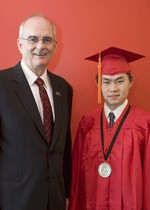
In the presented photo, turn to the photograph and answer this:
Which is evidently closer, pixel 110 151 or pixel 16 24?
pixel 110 151

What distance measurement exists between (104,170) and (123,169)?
0.38 feet

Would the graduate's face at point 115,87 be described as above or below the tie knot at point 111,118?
above

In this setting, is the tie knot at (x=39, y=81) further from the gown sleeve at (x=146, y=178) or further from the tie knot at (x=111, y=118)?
the gown sleeve at (x=146, y=178)

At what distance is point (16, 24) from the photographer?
2.34 metres

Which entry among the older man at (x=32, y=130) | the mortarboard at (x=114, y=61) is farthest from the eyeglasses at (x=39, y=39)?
the mortarboard at (x=114, y=61)

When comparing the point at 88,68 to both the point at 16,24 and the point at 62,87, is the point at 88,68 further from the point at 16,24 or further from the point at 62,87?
the point at 16,24

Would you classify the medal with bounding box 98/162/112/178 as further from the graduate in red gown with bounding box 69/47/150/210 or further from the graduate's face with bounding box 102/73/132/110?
the graduate's face with bounding box 102/73/132/110

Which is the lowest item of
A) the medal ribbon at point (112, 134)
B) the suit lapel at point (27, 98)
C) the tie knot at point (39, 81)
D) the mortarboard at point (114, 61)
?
the medal ribbon at point (112, 134)

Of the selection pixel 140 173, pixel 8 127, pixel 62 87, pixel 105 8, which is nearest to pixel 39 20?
pixel 62 87

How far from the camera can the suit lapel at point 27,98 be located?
5.68ft

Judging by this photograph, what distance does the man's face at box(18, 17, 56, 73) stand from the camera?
1.82 metres

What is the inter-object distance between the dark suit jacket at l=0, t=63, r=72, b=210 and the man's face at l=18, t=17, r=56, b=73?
109 millimetres

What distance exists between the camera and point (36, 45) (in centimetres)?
183

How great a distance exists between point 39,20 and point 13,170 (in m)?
0.81
